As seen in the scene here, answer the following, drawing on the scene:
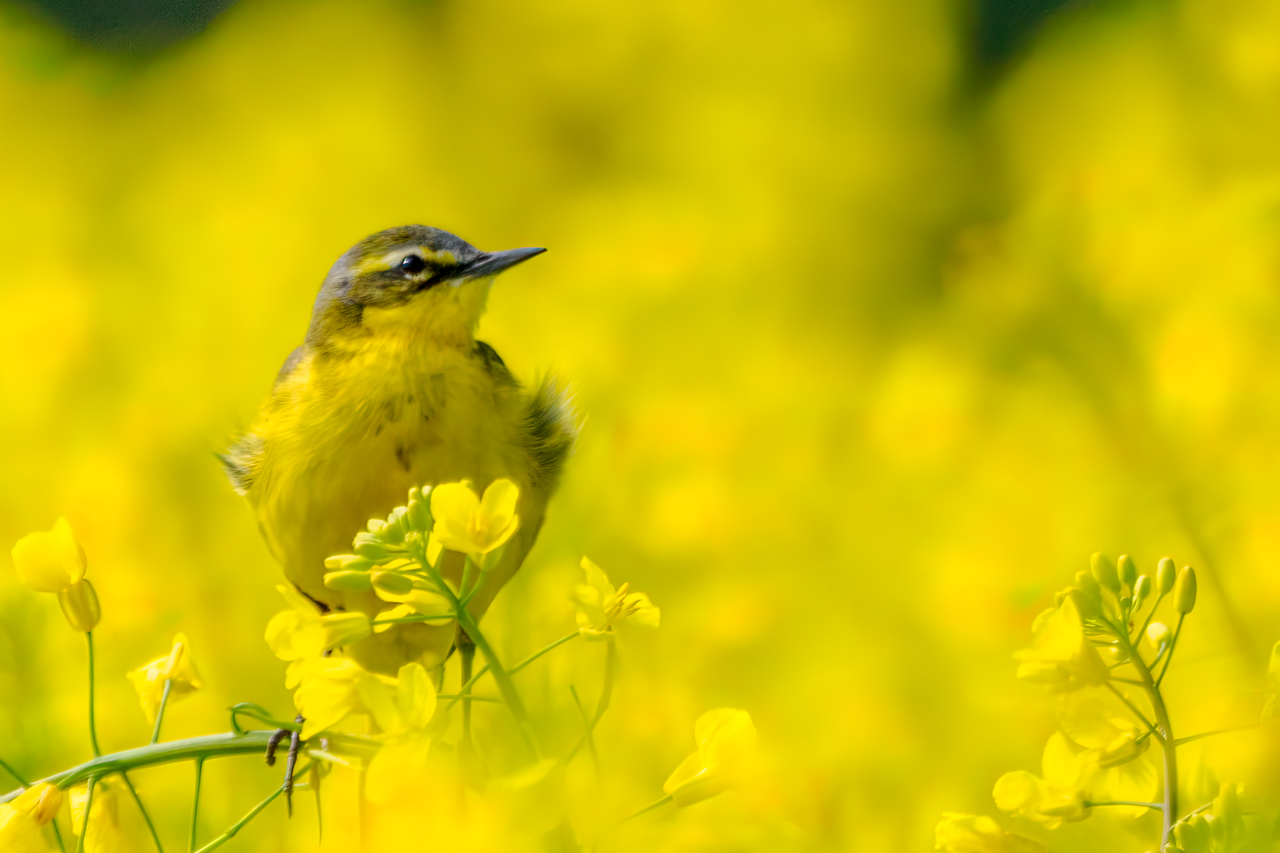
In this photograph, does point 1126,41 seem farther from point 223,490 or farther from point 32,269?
point 32,269

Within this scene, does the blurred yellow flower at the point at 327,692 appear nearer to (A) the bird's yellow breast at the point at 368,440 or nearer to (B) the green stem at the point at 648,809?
(B) the green stem at the point at 648,809

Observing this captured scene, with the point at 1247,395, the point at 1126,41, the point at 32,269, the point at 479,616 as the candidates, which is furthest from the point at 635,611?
the point at 1126,41

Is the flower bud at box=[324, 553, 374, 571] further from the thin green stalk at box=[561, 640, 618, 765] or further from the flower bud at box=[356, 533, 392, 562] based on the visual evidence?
the thin green stalk at box=[561, 640, 618, 765]

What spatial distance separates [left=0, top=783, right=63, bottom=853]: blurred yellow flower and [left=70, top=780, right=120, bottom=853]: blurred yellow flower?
4 cm

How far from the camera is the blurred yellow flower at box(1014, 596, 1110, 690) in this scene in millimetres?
586

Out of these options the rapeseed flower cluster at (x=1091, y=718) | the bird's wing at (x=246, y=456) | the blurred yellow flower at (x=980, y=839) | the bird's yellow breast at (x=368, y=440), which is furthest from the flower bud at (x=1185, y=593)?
the bird's wing at (x=246, y=456)

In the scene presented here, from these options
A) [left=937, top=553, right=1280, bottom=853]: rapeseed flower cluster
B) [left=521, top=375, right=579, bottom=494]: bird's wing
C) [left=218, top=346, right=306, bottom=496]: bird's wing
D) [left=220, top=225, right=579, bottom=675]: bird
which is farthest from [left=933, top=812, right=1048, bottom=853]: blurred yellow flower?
[left=218, top=346, right=306, bottom=496]: bird's wing

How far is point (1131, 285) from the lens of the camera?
1.65m

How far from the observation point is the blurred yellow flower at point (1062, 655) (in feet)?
1.92

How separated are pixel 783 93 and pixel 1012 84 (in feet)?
1.30

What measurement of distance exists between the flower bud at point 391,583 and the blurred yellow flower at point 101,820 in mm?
268

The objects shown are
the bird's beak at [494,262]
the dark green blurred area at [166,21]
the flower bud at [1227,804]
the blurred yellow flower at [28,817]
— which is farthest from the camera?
the dark green blurred area at [166,21]

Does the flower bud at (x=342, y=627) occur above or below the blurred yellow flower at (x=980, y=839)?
above

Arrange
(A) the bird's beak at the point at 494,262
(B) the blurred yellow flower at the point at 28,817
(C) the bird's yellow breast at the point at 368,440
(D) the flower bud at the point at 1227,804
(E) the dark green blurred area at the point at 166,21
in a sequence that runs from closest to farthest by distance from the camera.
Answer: (D) the flower bud at the point at 1227,804, (B) the blurred yellow flower at the point at 28,817, (C) the bird's yellow breast at the point at 368,440, (A) the bird's beak at the point at 494,262, (E) the dark green blurred area at the point at 166,21
